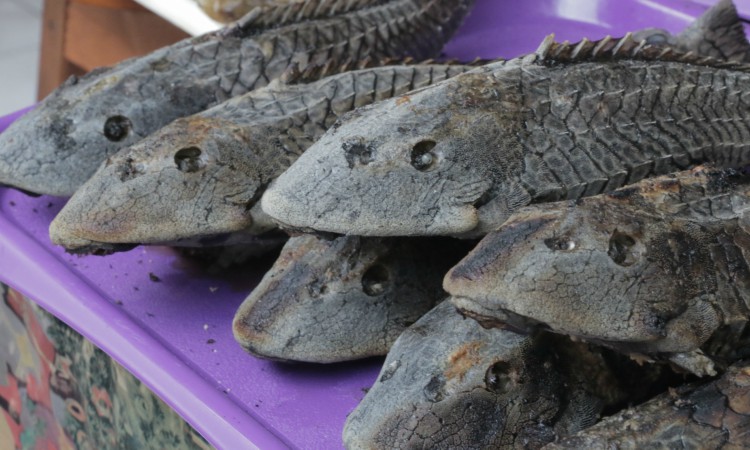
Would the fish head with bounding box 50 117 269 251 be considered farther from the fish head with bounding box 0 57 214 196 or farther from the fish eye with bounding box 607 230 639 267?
the fish eye with bounding box 607 230 639 267

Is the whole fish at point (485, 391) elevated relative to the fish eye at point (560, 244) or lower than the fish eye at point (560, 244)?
A: lower

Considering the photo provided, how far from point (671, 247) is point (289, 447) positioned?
0.56m

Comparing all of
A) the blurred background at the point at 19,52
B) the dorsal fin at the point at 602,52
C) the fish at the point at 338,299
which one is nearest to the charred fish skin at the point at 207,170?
the fish at the point at 338,299

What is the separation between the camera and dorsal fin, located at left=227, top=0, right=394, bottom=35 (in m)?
1.75

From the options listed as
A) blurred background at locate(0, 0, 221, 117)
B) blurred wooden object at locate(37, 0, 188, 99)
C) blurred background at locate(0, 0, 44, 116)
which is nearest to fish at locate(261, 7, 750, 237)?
blurred background at locate(0, 0, 221, 117)

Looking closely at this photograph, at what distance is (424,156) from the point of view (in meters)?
1.26

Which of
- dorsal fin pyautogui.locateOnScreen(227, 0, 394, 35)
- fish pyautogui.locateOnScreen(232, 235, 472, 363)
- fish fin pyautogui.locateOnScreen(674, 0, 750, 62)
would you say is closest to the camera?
fish pyautogui.locateOnScreen(232, 235, 472, 363)

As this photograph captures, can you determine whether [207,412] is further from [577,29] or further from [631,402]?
[577,29]

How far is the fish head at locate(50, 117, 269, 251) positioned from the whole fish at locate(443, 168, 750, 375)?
1.50 ft

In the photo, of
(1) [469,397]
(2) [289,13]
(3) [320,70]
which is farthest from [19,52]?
(1) [469,397]

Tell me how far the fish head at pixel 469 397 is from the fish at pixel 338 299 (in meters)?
0.16

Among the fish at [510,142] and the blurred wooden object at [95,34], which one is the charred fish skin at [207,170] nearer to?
the fish at [510,142]

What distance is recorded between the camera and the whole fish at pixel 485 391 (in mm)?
1157

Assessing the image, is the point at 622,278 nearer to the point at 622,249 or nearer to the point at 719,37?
the point at 622,249
